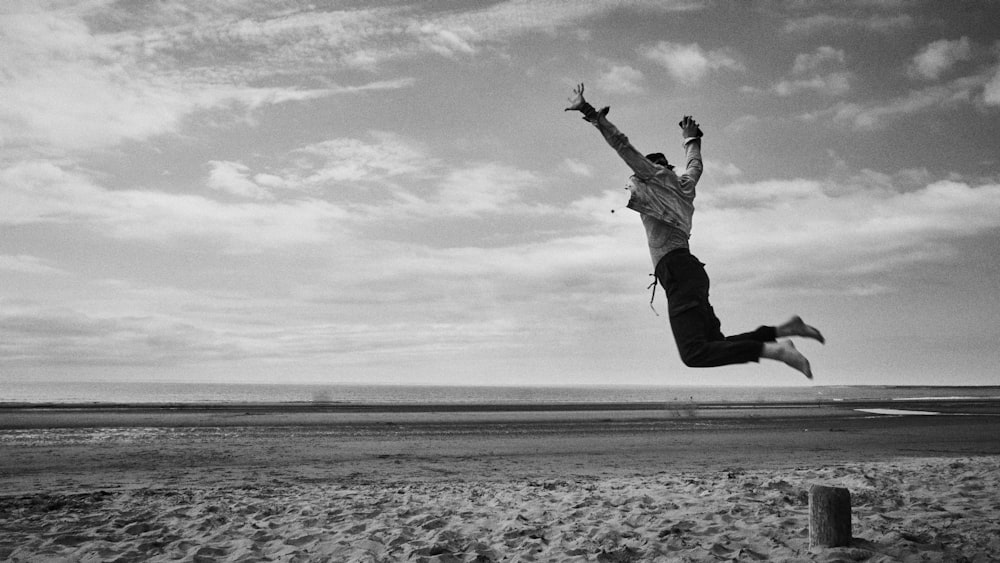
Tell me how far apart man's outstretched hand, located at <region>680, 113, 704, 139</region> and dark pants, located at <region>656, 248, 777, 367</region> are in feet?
3.39

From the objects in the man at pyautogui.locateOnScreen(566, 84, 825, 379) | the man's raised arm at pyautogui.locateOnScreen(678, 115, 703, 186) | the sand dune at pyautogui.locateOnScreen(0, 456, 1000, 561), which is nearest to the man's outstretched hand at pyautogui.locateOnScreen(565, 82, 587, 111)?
the man at pyautogui.locateOnScreen(566, 84, 825, 379)

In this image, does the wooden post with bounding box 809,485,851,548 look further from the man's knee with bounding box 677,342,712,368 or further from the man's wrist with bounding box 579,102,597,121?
the man's wrist with bounding box 579,102,597,121

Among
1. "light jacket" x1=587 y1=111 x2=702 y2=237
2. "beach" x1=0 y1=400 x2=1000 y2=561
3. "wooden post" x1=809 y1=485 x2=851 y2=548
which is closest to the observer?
"light jacket" x1=587 y1=111 x2=702 y2=237

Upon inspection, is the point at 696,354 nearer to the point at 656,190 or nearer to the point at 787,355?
the point at 787,355

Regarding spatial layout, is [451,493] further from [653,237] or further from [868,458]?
[868,458]

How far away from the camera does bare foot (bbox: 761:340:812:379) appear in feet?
12.0

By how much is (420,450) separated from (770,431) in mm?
15266

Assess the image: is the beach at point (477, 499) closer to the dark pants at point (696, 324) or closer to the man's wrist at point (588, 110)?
the dark pants at point (696, 324)

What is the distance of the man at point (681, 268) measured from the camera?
3.84 meters

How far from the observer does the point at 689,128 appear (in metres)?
4.85

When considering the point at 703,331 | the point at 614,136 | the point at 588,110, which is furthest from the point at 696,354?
the point at 588,110

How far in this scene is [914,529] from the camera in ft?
25.9

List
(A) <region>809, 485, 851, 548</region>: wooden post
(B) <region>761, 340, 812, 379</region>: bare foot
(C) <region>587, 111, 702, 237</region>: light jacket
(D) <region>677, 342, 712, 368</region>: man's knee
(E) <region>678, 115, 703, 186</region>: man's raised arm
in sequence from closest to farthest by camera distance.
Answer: (B) <region>761, 340, 812, 379</region>: bare foot, (D) <region>677, 342, 712, 368</region>: man's knee, (C) <region>587, 111, 702, 237</region>: light jacket, (E) <region>678, 115, 703, 186</region>: man's raised arm, (A) <region>809, 485, 851, 548</region>: wooden post

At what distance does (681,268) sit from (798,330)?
83cm
